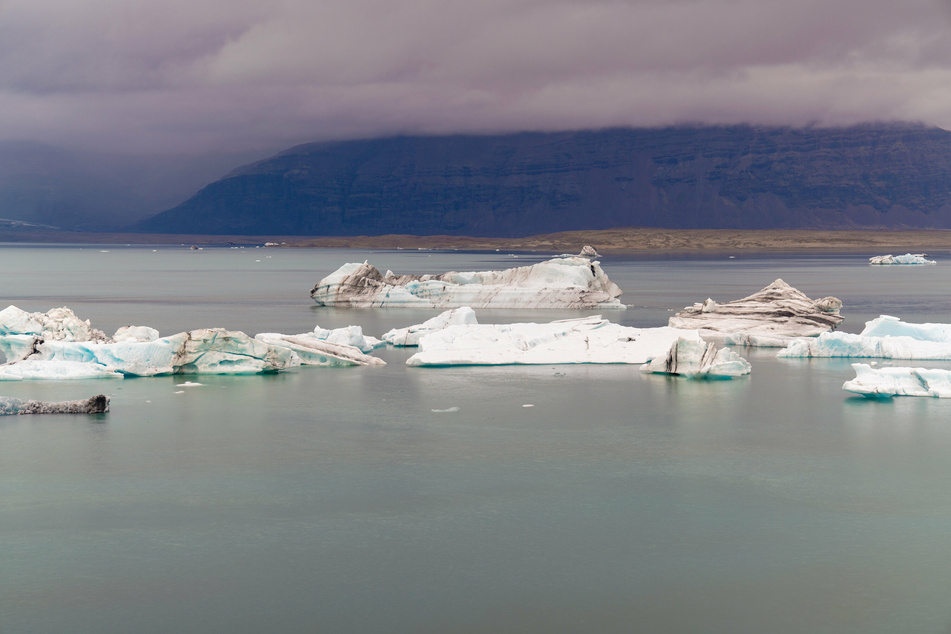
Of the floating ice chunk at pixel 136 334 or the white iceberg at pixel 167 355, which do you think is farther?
the floating ice chunk at pixel 136 334

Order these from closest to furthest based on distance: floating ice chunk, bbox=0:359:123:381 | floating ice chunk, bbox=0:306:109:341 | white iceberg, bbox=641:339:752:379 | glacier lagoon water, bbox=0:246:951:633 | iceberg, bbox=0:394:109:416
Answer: glacier lagoon water, bbox=0:246:951:633, iceberg, bbox=0:394:109:416, floating ice chunk, bbox=0:359:123:381, white iceberg, bbox=641:339:752:379, floating ice chunk, bbox=0:306:109:341

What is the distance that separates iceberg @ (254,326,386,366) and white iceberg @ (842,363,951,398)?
9.37 meters

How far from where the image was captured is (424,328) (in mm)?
24156

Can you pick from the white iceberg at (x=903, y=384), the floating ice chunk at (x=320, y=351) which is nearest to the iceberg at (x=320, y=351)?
the floating ice chunk at (x=320, y=351)

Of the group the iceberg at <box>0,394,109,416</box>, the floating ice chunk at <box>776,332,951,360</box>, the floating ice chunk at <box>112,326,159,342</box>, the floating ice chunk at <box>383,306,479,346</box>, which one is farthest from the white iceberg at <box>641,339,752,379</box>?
the floating ice chunk at <box>112,326,159,342</box>

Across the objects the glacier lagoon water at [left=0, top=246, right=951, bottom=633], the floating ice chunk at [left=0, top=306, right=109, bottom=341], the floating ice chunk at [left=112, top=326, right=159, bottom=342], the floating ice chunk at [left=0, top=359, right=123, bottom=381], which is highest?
the floating ice chunk at [left=0, top=306, right=109, bottom=341]

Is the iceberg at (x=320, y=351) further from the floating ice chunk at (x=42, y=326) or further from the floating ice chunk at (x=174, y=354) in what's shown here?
the floating ice chunk at (x=42, y=326)

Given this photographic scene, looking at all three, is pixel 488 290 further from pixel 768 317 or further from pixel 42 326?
pixel 42 326

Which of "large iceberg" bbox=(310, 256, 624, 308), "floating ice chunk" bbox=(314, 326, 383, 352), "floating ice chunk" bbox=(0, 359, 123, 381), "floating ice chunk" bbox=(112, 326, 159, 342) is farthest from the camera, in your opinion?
"large iceberg" bbox=(310, 256, 624, 308)

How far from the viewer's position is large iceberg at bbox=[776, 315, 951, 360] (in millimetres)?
20562

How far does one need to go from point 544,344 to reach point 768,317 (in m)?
8.20

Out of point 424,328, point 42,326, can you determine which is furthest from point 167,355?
point 424,328

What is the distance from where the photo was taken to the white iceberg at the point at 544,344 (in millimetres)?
20000

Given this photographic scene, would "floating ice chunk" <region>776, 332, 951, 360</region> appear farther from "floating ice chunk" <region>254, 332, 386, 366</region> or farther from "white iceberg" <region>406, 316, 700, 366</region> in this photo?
"floating ice chunk" <region>254, 332, 386, 366</region>
